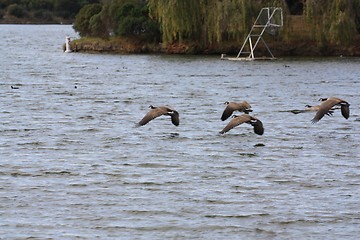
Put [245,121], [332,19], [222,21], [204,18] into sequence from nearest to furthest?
[245,121]
[332,19]
[222,21]
[204,18]

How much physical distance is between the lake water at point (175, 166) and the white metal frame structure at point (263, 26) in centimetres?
1307

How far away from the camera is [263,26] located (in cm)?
4966

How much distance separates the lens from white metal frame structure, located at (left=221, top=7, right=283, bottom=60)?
49.5 metres

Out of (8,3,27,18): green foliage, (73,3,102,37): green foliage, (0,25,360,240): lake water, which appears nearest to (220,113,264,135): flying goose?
(0,25,360,240): lake water

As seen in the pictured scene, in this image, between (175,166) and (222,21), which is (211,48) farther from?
(175,166)

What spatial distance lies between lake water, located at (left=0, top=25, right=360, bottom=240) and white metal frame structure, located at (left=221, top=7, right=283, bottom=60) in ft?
42.9

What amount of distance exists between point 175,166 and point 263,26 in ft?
103

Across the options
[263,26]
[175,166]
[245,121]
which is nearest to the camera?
[175,166]

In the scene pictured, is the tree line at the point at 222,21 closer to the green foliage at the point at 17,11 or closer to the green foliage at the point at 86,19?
the green foliage at the point at 86,19

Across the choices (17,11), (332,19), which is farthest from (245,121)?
(17,11)

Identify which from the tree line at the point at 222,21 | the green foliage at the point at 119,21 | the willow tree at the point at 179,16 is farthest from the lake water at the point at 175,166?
the green foliage at the point at 119,21

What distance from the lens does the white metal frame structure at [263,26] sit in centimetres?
4947

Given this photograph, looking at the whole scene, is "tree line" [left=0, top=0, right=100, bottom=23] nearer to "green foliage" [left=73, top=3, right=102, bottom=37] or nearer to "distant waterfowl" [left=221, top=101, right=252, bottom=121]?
"green foliage" [left=73, top=3, right=102, bottom=37]

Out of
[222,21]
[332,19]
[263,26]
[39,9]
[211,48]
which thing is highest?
[332,19]
